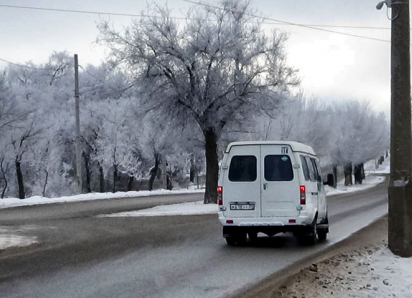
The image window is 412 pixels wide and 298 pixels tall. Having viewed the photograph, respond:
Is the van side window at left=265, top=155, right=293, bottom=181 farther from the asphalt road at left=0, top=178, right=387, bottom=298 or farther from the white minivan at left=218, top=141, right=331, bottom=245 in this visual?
the asphalt road at left=0, top=178, right=387, bottom=298

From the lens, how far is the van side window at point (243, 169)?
14156mm

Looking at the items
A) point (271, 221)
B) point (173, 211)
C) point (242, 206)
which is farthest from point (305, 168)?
point (173, 211)

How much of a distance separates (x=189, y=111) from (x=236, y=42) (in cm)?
393

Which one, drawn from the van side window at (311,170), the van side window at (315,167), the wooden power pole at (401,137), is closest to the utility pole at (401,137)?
the wooden power pole at (401,137)

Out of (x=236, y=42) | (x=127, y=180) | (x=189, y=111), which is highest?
(x=236, y=42)

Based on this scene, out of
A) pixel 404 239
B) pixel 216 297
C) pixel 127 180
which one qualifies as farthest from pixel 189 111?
pixel 127 180

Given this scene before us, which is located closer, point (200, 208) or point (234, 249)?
point (234, 249)

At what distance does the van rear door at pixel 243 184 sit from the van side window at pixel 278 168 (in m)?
0.22

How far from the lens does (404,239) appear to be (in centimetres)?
1097

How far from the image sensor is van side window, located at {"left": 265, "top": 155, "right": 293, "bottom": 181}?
13969mm

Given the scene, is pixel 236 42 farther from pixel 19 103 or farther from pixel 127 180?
pixel 127 180

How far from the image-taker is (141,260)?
39.1 feet

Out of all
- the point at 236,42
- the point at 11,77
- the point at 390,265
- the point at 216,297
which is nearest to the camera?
the point at 216,297

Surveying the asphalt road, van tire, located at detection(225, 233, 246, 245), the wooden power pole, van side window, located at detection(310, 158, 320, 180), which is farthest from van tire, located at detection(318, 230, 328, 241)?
the wooden power pole
